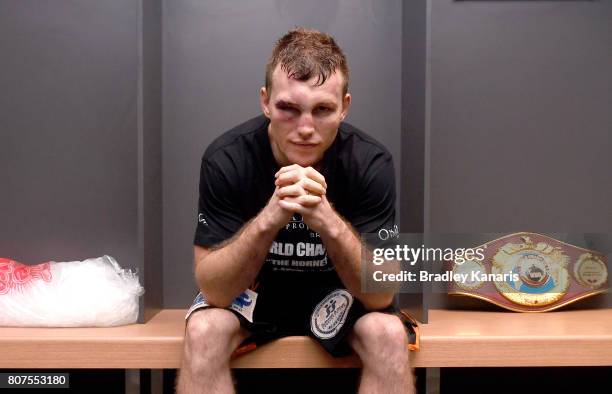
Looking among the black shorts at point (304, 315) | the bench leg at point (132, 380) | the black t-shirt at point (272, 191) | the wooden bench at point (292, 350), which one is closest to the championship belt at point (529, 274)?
the wooden bench at point (292, 350)

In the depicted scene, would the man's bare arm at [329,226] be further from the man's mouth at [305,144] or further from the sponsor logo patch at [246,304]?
the sponsor logo patch at [246,304]

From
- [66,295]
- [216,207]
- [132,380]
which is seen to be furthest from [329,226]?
[66,295]

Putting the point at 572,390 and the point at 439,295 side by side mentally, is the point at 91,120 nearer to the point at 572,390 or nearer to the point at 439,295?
the point at 439,295

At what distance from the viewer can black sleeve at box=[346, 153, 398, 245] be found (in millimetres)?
1451

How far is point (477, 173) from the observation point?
77.5 inches

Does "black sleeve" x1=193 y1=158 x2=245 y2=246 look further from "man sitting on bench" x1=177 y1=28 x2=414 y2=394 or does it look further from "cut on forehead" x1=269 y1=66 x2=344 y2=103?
"cut on forehead" x1=269 y1=66 x2=344 y2=103

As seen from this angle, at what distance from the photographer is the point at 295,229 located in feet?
5.03

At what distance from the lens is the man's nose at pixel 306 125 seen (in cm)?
139

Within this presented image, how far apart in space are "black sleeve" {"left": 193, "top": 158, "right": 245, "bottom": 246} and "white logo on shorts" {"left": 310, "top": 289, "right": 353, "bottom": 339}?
26cm

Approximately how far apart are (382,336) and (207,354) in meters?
0.35

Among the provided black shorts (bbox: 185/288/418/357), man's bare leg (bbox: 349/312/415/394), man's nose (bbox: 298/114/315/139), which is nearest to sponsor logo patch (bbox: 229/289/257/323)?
black shorts (bbox: 185/288/418/357)

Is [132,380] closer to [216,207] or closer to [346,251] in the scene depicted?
[216,207]

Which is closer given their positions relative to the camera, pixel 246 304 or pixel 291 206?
pixel 291 206

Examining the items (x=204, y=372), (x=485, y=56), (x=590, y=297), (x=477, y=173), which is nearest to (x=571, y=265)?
(x=590, y=297)
